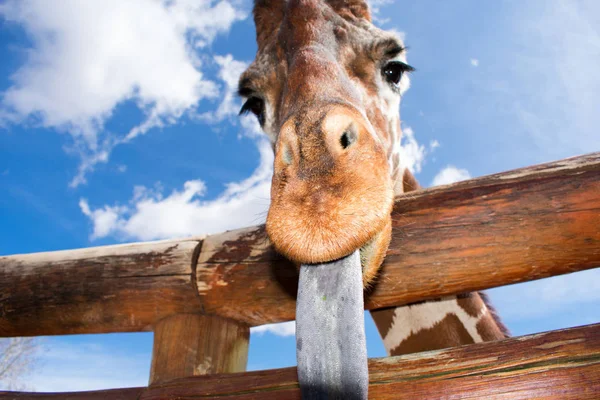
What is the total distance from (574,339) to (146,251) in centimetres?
165

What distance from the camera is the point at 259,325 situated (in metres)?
1.92

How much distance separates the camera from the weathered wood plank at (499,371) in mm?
1114

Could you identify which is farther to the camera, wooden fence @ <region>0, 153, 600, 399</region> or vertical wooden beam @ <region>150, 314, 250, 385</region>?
vertical wooden beam @ <region>150, 314, 250, 385</region>

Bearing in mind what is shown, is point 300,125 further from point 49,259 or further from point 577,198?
point 49,259

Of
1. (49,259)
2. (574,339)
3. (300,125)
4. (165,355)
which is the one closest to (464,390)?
(574,339)

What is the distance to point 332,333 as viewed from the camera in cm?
108

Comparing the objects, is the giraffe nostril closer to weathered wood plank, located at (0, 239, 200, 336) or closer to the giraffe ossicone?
the giraffe ossicone

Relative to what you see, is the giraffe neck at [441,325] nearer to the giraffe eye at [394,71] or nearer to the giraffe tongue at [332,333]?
the giraffe eye at [394,71]

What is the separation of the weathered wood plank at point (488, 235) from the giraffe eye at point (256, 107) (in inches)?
39.7

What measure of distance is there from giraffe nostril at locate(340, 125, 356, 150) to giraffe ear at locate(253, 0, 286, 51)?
1637mm

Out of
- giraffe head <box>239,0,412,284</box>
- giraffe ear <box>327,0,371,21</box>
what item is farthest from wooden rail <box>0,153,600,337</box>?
giraffe ear <box>327,0,371,21</box>

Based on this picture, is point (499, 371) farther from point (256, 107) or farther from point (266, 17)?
point (266, 17)

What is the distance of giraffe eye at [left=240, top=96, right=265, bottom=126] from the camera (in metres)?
2.46

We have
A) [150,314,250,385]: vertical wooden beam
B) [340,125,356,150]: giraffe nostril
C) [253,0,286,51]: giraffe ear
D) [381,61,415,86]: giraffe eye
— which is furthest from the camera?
[253,0,286,51]: giraffe ear
